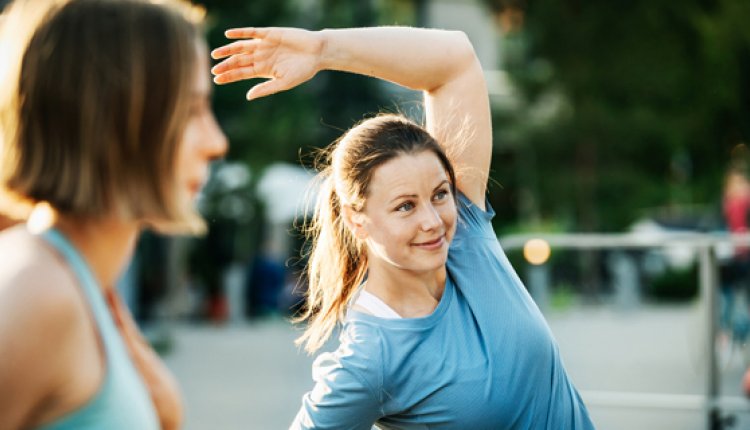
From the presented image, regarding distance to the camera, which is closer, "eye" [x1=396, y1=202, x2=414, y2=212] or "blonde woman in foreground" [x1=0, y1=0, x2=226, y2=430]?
"blonde woman in foreground" [x1=0, y1=0, x2=226, y2=430]

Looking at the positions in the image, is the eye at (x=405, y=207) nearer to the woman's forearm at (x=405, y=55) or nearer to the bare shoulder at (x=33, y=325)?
the woman's forearm at (x=405, y=55)

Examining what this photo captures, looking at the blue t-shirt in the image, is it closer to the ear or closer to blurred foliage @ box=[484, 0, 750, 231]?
the ear

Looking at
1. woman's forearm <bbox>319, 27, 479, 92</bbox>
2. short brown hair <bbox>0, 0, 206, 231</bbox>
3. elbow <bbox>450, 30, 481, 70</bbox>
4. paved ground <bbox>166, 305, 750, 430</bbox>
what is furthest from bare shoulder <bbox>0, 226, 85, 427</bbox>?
paved ground <bbox>166, 305, 750, 430</bbox>

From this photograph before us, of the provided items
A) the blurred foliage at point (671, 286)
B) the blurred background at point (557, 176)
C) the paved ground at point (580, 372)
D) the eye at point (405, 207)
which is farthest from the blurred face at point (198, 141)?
the blurred foliage at point (671, 286)

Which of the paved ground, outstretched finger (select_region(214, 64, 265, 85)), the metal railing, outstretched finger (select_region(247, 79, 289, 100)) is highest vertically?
outstretched finger (select_region(214, 64, 265, 85))

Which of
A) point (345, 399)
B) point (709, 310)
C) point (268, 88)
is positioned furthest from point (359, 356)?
point (709, 310)

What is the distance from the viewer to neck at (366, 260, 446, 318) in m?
2.46

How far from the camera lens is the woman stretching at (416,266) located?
232 centimetres

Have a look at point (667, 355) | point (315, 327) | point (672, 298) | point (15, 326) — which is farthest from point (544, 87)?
point (15, 326)

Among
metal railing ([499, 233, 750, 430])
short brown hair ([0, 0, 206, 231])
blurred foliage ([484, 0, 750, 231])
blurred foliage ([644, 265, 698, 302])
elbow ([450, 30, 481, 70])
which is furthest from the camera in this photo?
blurred foliage ([644, 265, 698, 302])

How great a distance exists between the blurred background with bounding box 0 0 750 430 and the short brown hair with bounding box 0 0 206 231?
836cm

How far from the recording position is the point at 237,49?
234 centimetres

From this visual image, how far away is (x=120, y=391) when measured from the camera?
1.42 meters

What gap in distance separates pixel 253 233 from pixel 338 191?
51.4 feet
